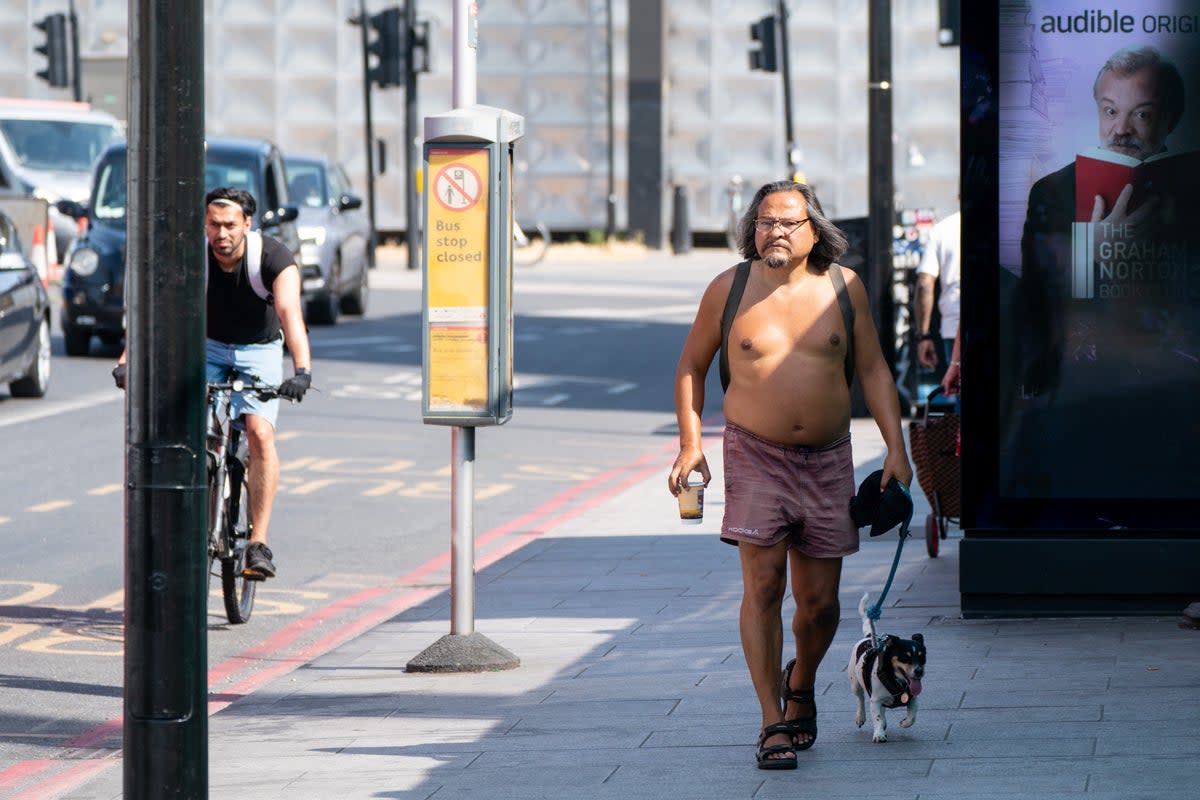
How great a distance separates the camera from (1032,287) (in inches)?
350

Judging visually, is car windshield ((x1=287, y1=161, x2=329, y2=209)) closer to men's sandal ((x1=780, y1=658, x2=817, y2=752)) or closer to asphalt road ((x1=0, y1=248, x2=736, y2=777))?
asphalt road ((x1=0, y1=248, x2=736, y2=777))

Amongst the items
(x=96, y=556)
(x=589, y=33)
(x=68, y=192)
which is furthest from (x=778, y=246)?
(x=589, y=33)

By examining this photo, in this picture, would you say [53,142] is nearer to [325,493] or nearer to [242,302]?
[325,493]

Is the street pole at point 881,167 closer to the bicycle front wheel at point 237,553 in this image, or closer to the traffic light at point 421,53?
the bicycle front wheel at point 237,553

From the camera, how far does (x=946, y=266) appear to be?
12766 millimetres

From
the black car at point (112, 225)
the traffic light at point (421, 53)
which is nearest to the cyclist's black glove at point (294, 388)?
the black car at point (112, 225)

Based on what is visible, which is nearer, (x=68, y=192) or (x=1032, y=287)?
(x=1032, y=287)

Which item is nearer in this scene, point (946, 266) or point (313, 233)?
point (946, 266)

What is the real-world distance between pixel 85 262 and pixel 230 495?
39.2ft

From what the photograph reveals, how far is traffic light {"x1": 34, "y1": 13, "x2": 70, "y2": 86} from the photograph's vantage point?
125ft

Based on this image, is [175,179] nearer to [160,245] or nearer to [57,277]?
[160,245]

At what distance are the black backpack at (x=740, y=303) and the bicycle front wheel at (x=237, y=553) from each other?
11.7ft

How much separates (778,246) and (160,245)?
80.5 inches

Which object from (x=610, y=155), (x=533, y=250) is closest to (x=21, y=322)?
(x=533, y=250)
